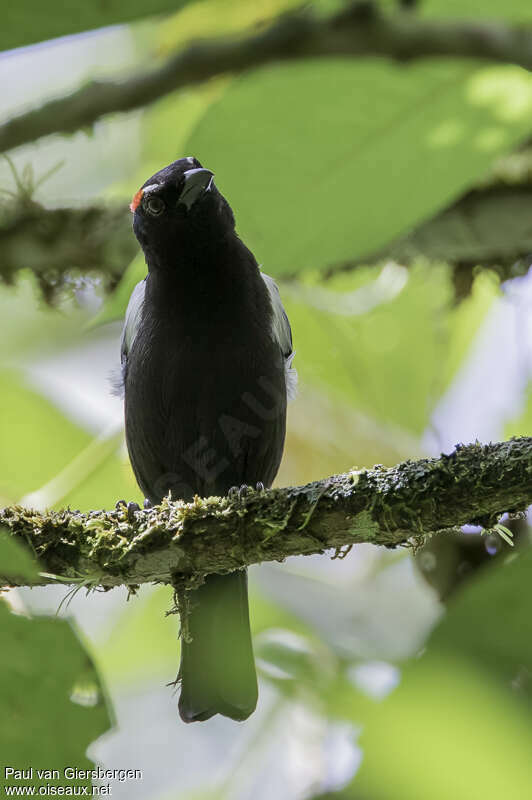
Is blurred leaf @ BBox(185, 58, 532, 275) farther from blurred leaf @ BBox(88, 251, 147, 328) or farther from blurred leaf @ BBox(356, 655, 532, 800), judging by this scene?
blurred leaf @ BBox(356, 655, 532, 800)

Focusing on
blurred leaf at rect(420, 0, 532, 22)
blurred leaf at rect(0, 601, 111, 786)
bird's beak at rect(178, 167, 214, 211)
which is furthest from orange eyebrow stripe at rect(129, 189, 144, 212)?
blurred leaf at rect(0, 601, 111, 786)

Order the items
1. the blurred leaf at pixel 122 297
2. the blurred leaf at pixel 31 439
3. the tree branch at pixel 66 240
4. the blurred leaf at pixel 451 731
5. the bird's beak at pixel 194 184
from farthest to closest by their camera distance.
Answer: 1. the blurred leaf at pixel 31 439
2. the tree branch at pixel 66 240
3. the bird's beak at pixel 194 184
4. the blurred leaf at pixel 122 297
5. the blurred leaf at pixel 451 731

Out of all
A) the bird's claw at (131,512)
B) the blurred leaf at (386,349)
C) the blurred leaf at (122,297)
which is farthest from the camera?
the blurred leaf at (386,349)

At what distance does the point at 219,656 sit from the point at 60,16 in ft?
8.71

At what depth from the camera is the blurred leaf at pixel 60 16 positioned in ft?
4.66

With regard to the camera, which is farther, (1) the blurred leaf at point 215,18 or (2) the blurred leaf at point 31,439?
(2) the blurred leaf at point 31,439

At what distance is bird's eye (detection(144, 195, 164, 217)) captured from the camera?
3500 mm

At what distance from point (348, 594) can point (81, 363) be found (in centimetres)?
221

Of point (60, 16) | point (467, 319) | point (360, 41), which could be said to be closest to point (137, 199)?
point (360, 41)

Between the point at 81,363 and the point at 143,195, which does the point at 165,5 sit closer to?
the point at 143,195

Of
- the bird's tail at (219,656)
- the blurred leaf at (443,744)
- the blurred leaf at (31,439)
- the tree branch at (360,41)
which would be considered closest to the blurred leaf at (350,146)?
the tree branch at (360,41)

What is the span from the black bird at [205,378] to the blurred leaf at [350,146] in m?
0.94

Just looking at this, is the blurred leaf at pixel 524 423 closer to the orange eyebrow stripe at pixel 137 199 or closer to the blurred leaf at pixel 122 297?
the orange eyebrow stripe at pixel 137 199

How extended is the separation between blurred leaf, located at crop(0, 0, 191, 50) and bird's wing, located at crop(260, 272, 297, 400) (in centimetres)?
223
